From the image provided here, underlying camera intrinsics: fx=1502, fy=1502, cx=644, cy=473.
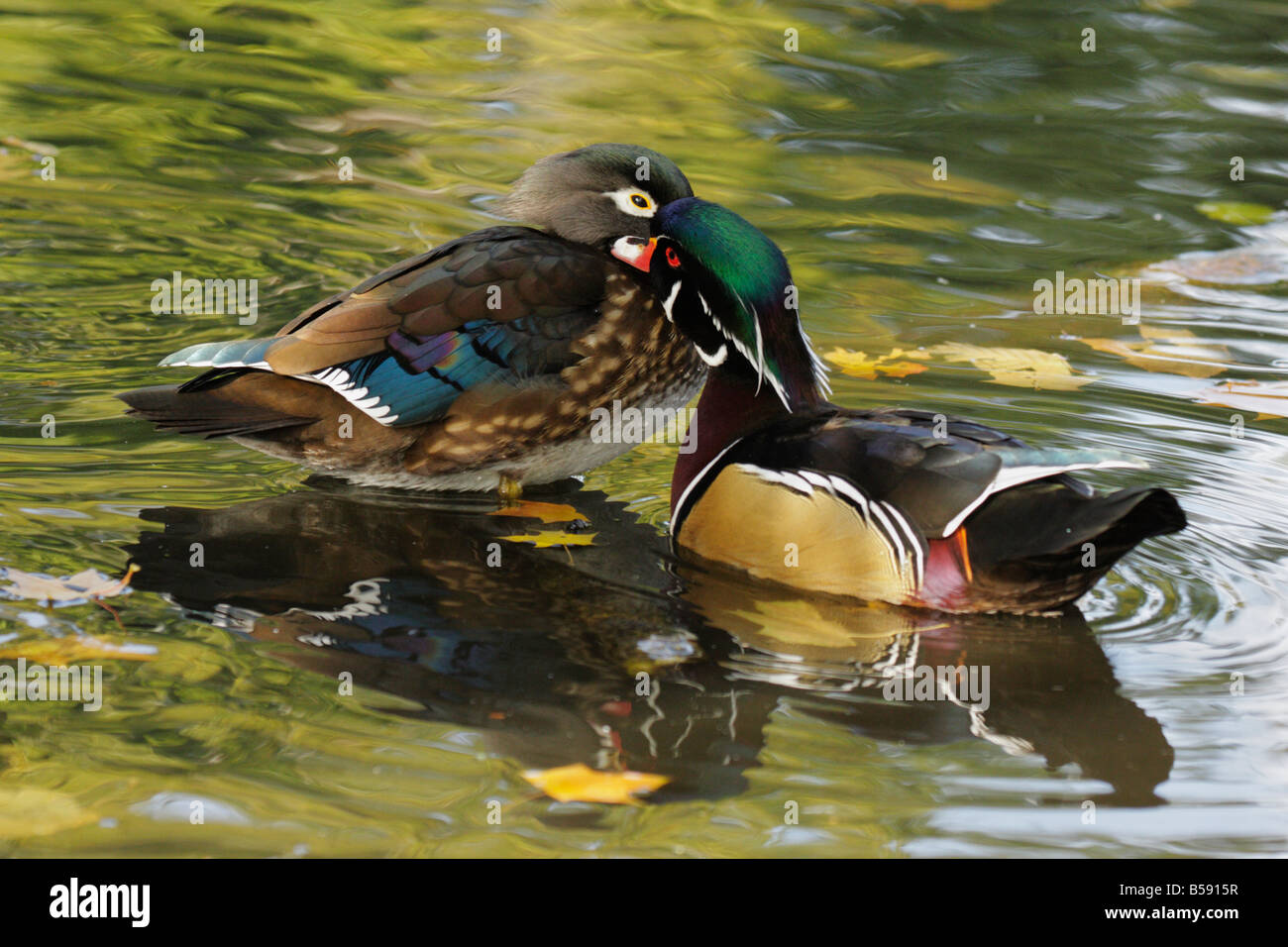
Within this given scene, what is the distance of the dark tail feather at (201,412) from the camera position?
497 centimetres

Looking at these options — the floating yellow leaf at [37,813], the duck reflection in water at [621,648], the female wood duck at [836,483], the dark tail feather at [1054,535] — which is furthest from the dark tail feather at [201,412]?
the dark tail feather at [1054,535]

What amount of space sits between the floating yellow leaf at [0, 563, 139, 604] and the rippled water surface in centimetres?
6

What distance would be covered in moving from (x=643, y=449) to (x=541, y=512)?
77 centimetres

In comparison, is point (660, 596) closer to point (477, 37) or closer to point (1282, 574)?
point (1282, 574)

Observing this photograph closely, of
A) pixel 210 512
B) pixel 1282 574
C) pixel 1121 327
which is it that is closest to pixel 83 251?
pixel 210 512

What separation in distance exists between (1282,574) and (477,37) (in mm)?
7416

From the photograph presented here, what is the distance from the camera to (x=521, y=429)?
16.6 feet

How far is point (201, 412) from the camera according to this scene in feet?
16.3

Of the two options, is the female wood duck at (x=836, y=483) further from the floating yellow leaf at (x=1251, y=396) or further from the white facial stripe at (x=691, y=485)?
the floating yellow leaf at (x=1251, y=396)

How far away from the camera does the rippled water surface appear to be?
353cm

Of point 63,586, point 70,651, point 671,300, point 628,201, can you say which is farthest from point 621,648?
point 628,201

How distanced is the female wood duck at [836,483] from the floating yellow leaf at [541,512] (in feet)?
1.48

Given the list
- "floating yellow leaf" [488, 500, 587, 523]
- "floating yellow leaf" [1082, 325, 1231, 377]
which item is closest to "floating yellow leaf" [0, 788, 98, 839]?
"floating yellow leaf" [488, 500, 587, 523]

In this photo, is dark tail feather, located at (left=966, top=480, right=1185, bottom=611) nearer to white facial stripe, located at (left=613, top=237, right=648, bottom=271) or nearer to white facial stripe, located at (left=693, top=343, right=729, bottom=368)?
white facial stripe, located at (left=693, top=343, right=729, bottom=368)
